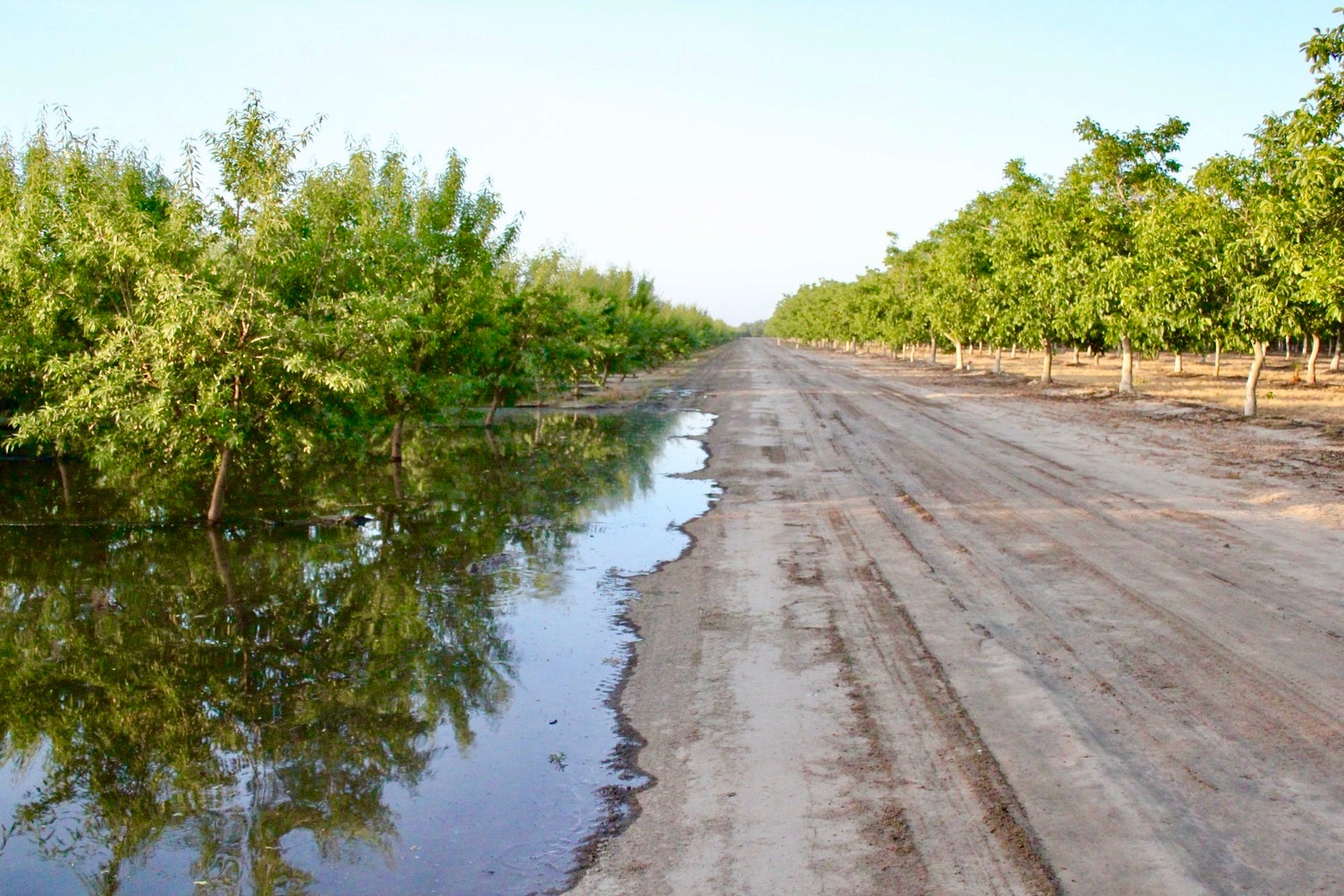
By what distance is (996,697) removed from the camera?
22.3 feet

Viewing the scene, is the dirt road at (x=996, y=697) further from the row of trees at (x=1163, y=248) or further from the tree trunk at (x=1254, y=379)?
the tree trunk at (x=1254, y=379)

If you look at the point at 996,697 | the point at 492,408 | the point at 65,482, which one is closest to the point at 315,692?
the point at 996,697

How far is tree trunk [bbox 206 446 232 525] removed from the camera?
13.5m

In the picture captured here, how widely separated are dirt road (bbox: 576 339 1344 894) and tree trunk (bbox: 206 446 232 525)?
6.43m

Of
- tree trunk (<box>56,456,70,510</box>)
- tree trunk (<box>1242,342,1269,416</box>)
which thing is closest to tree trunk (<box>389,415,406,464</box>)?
tree trunk (<box>56,456,70,510</box>)

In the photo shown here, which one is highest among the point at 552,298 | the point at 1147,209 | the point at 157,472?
the point at 1147,209

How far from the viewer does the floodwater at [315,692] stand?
201 inches

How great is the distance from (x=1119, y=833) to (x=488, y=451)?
1927 centimetres

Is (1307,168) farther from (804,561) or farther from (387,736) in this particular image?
(387,736)

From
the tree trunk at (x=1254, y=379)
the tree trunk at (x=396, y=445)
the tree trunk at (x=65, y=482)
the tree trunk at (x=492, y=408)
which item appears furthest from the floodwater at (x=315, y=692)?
the tree trunk at (x=1254, y=379)

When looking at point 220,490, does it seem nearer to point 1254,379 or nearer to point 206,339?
point 206,339

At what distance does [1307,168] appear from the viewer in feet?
57.1

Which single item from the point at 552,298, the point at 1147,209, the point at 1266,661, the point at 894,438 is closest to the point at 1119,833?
the point at 1266,661

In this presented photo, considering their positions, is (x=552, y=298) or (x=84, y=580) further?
(x=552, y=298)
